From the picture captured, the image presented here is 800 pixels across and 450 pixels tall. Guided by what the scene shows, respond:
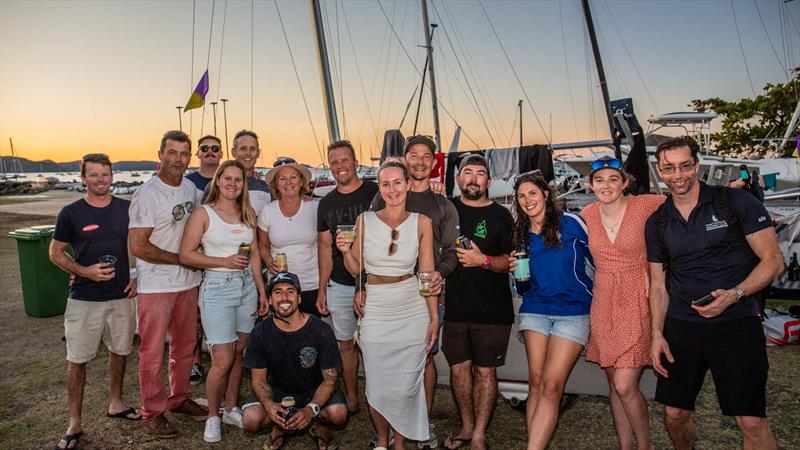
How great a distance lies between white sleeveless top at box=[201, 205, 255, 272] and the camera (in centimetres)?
366

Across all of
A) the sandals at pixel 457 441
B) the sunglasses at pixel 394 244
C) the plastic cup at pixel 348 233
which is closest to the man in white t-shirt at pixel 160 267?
the plastic cup at pixel 348 233

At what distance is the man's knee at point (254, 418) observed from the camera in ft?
11.5

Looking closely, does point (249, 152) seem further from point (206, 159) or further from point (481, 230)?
point (481, 230)

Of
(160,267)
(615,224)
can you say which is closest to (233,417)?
(160,267)

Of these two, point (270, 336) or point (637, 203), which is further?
point (270, 336)

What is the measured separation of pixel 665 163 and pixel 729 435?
243 centimetres

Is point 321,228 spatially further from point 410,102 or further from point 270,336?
point 410,102

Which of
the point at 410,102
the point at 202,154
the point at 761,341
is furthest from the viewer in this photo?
the point at 410,102

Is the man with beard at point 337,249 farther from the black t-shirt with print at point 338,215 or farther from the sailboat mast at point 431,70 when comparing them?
the sailboat mast at point 431,70

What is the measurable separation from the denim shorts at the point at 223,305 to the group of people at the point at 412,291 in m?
0.01

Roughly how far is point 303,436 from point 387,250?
1.80 meters

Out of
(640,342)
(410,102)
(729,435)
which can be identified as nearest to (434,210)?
(640,342)

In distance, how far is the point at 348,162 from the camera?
3969 mm

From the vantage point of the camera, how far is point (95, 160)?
150 inches
